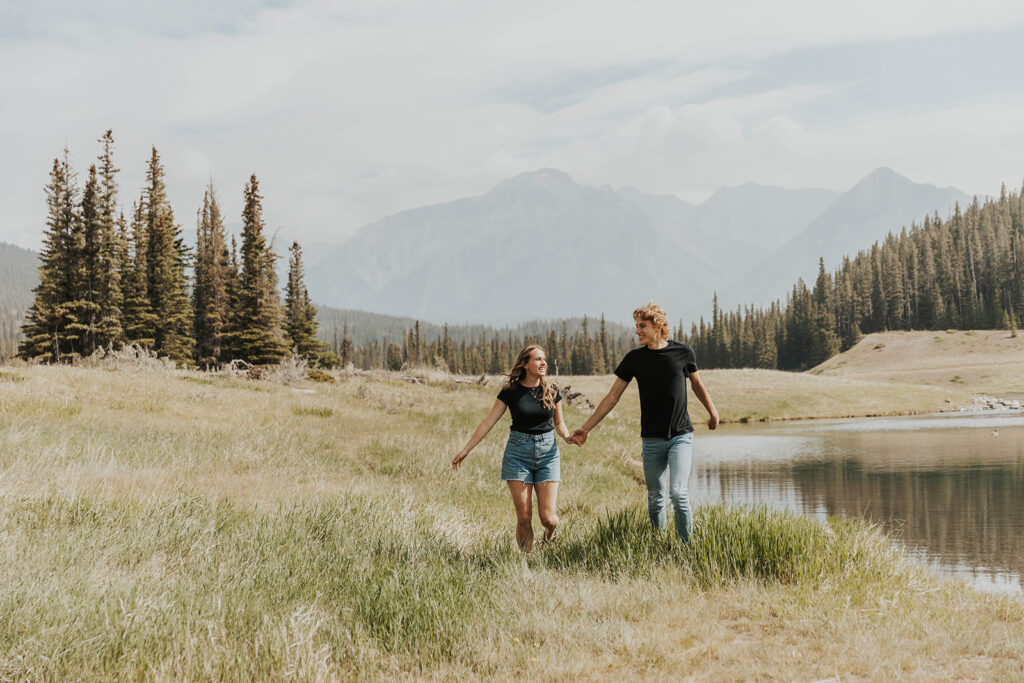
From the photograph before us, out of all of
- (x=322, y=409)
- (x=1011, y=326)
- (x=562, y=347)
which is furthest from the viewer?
(x=562, y=347)

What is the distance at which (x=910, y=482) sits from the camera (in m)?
22.3

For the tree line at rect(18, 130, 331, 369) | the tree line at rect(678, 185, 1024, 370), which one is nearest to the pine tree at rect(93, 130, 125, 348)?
the tree line at rect(18, 130, 331, 369)

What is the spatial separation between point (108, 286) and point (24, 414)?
34.6 meters

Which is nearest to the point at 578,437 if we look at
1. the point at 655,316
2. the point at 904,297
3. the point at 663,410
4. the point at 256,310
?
the point at 663,410

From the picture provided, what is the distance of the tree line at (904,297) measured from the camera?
121562 mm

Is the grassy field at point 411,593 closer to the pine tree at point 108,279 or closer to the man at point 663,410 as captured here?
the man at point 663,410

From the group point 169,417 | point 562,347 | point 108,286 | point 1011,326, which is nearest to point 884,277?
point 1011,326

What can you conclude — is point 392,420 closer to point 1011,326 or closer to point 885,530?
point 885,530

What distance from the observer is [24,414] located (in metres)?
15.6

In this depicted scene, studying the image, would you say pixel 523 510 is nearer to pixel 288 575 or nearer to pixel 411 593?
pixel 411 593

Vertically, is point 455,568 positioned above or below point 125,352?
below

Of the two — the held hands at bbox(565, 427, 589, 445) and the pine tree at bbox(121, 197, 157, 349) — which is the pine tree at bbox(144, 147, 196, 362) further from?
the held hands at bbox(565, 427, 589, 445)

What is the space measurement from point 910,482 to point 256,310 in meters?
40.0

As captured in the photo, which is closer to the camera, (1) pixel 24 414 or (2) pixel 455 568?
(2) pixel 455 568
